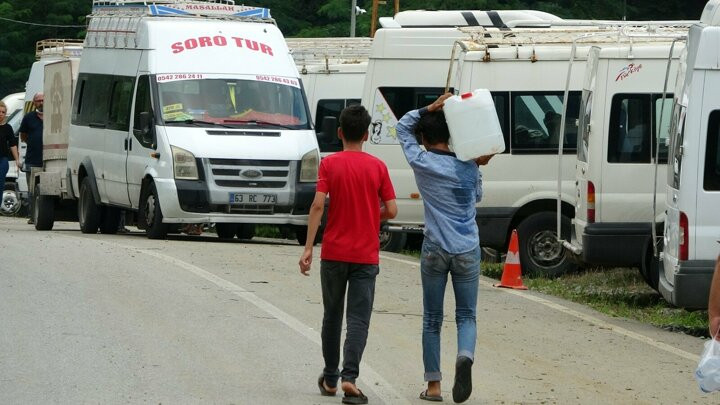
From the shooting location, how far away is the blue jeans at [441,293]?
8.95 metres

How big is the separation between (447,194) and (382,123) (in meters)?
10.5

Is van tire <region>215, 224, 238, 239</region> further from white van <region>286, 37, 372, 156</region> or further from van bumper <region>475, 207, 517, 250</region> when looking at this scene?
van bumper <region>475, 207, 517, 250</region>

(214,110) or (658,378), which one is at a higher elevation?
(214,110)

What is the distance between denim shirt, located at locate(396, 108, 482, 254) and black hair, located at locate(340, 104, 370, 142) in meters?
0.33

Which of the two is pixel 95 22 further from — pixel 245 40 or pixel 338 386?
pixel 338 386

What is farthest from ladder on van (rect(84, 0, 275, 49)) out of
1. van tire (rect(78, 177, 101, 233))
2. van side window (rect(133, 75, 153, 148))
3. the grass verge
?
the grass verge

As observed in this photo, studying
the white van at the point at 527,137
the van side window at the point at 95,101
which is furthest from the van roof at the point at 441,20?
the van side window at the point at 95,101

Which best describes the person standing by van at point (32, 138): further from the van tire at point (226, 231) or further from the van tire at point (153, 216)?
the van tire at point (153, 216)

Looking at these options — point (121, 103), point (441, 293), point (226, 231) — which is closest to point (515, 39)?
point (121, 103)

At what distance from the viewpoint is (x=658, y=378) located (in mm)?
10375

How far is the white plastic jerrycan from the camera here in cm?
887

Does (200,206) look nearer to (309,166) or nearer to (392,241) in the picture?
(309,166)

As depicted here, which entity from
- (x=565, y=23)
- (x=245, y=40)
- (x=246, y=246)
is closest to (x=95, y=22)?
(x=245, y=40)

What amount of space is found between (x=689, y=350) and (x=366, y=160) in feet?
13.5
